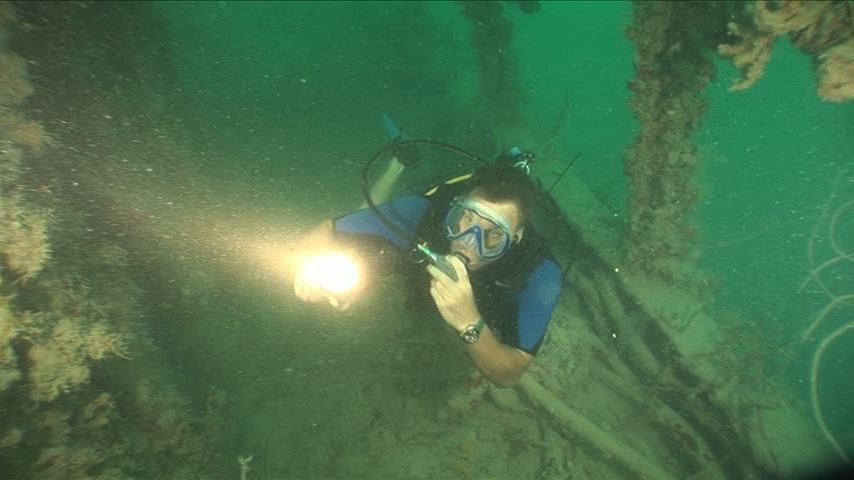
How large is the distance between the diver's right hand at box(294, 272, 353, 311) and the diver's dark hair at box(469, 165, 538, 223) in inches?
58.0

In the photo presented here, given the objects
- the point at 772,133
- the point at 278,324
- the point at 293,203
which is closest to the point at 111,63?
the point at 293,203

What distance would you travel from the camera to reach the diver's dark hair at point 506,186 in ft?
12.6

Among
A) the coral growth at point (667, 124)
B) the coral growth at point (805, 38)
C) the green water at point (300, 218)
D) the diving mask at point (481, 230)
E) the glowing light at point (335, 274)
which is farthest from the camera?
the green water at point (300, 218)

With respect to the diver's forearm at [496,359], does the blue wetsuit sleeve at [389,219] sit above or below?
above

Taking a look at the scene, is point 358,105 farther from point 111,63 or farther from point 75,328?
point 75,328

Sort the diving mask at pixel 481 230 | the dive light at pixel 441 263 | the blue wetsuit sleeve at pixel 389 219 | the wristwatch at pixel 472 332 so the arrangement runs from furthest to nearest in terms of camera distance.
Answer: the blue wetsuit sleeve at pixel 389 219 → the diving mask at pixel 481 230 → the wristwatch at pixel 472 332 → the dive light at pixel 441 263

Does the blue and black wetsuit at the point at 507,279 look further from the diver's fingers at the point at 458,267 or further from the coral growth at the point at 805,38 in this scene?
the coral growth at the point at 805,38

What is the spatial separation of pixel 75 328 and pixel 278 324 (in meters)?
2.29

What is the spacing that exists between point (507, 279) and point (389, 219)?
1295 millimetres

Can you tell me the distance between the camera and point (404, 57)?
15.8m

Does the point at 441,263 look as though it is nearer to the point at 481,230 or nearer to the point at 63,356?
the point at 481,230

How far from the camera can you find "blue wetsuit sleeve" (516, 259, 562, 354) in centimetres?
372

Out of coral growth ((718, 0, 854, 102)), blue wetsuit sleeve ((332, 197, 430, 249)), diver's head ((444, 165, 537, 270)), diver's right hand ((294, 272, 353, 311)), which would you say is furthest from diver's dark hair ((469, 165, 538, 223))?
coral growth ((718, 0, 854, 102))

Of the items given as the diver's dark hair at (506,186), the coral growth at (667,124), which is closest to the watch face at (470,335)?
the diver's dark hair at (506,186)
